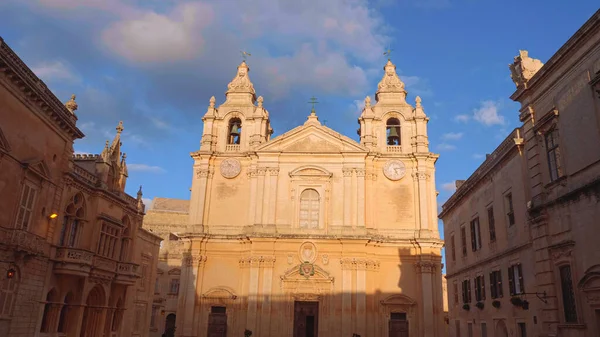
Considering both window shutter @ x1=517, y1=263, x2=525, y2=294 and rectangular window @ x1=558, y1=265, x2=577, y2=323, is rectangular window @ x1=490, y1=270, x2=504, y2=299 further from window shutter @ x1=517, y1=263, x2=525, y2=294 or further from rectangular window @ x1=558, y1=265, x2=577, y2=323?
rectangular window @ x1=558, y1=265, x2=577, y2=323

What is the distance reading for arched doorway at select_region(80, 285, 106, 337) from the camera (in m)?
22.4

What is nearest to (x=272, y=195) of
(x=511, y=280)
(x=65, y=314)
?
(x=65, y=314)

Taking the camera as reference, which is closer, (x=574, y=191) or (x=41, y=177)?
(x=574, y=191)

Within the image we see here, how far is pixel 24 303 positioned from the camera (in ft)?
57.0

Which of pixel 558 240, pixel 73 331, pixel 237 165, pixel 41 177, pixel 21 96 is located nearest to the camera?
pixel 558 240

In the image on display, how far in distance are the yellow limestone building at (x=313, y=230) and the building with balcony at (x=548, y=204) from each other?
33.3ft

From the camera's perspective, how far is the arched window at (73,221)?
20594 millimetres

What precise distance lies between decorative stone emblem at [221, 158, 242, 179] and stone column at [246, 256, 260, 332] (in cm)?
670

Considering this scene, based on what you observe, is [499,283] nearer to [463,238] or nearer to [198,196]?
[463,238]

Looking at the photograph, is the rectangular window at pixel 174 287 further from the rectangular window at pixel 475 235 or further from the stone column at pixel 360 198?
the rectangular window at pixel 475 235

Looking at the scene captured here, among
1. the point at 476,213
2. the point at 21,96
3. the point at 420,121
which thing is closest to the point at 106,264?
the point at 21,96

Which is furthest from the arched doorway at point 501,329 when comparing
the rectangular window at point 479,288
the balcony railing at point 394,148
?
the balcony railing at point 394,148

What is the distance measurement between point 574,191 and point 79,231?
64.5 feet

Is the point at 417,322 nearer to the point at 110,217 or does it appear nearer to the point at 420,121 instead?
the point at 420,121
